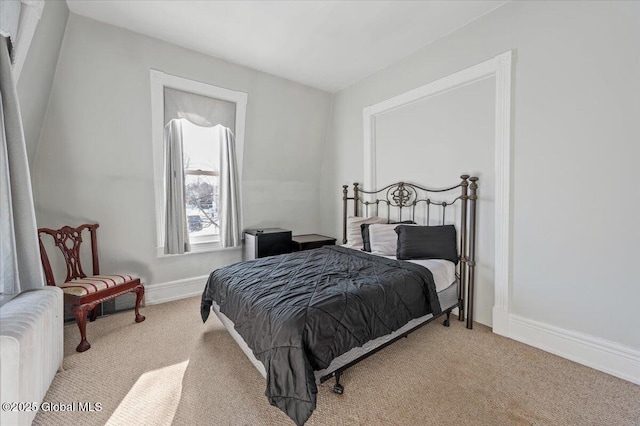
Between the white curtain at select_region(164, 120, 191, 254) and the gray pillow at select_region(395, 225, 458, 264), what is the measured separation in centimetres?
250

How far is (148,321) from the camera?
2.61m

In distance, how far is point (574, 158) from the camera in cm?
198

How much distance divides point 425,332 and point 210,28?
3563 mm

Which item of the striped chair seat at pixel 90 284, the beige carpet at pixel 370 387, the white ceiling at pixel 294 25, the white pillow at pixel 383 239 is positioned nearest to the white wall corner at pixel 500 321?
the beige carpet at pixel 370 387

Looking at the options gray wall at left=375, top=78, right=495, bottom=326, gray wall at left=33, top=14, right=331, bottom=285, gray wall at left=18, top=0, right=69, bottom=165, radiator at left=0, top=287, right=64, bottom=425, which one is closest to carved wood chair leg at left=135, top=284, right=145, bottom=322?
gray wall at left=33, top=14, right=331, bottom=285

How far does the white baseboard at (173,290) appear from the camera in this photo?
3.02m

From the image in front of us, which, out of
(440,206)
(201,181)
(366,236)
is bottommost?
(366,236)

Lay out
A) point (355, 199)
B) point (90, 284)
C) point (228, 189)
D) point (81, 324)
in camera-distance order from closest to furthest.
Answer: point (81, 324)
point (90, 284)
point (228, 189)
point (355, 199)

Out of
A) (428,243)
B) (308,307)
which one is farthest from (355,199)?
(308,307)

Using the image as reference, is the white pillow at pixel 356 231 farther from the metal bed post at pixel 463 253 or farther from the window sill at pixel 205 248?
the window sill at pixel 205 248

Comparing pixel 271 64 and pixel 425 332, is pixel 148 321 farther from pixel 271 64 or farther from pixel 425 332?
pixel 271 64

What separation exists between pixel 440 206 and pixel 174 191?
9.91ft

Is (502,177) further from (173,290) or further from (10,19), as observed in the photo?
(173,290)

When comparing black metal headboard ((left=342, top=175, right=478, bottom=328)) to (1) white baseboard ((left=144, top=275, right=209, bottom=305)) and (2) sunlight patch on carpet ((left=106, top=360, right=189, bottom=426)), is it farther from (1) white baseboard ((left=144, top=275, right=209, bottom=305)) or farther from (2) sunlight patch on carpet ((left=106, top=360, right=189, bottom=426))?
(2) sunlight patch on carpet ((left=106, top=360, right=189, bottom=426))
